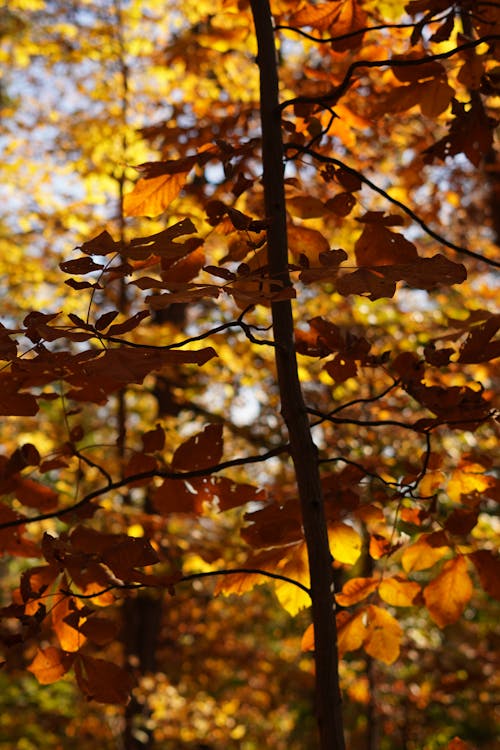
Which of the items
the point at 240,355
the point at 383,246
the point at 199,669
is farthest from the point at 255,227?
the point at 199,669

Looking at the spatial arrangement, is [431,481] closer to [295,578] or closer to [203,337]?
[295,578]

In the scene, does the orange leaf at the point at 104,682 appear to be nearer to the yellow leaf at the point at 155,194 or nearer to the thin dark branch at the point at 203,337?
the thin dark branch at the point at 203,337

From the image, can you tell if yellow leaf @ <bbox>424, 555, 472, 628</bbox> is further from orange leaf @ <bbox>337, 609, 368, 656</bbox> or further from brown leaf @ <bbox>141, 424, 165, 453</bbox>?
brown leaf @ <bbox>141, 424, 165, 453</bbox>

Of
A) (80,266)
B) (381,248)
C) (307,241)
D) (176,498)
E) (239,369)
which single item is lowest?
(176,498)

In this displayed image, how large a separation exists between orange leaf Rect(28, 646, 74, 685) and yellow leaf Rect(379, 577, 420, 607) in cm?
52

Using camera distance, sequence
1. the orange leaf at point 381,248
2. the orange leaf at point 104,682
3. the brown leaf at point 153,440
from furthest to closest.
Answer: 1. the brown leaf at point 153,440
2. the orange leaf at point 381,248
3. the orange leaf at point 104,682

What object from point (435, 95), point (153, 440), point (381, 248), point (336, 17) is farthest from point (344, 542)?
point (336, 17)

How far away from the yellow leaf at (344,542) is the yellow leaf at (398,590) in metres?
0.09

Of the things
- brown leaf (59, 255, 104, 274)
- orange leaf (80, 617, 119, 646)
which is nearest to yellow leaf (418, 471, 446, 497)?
orange leaf (80, 617, 119, 646)

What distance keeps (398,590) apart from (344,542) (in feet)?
0.46

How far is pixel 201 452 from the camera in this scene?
118 cm

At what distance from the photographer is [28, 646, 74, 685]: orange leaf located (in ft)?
3.48

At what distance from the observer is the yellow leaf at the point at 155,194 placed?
3.98 ft

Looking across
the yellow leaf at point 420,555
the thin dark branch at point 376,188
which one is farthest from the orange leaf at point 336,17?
the yellow leaf at point 420,555
